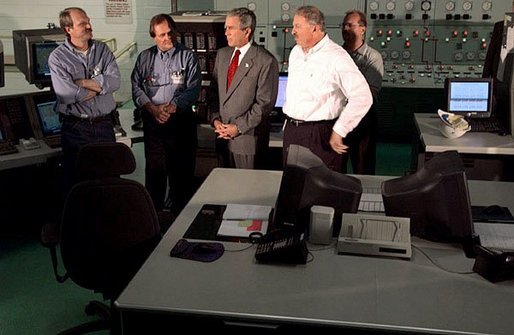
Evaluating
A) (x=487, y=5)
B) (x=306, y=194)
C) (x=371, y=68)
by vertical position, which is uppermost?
(x=487, y=5)

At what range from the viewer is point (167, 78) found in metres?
4.34

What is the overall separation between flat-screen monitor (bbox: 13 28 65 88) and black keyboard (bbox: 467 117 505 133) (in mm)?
3026

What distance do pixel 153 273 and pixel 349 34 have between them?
9.88 ft

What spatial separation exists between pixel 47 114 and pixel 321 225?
2.58 metres

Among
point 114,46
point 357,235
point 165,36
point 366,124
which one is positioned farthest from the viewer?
point 114,46

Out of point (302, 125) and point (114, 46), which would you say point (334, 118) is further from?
point (114, 46)

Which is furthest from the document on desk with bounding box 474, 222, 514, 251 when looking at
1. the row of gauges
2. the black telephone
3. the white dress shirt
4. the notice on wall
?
the notice on wall

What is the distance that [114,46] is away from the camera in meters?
8.09

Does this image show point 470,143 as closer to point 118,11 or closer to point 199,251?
point 199,251

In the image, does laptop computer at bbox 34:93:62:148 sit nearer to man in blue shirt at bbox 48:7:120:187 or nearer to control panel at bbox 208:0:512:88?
man in blue shirt at bbox 48:7:120:187

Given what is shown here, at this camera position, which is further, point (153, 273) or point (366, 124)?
point (366, 124)

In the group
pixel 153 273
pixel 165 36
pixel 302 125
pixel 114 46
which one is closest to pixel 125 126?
pixel 165 36

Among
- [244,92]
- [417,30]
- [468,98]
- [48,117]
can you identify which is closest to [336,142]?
[244,92]

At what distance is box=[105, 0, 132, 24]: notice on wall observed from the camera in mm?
7949
